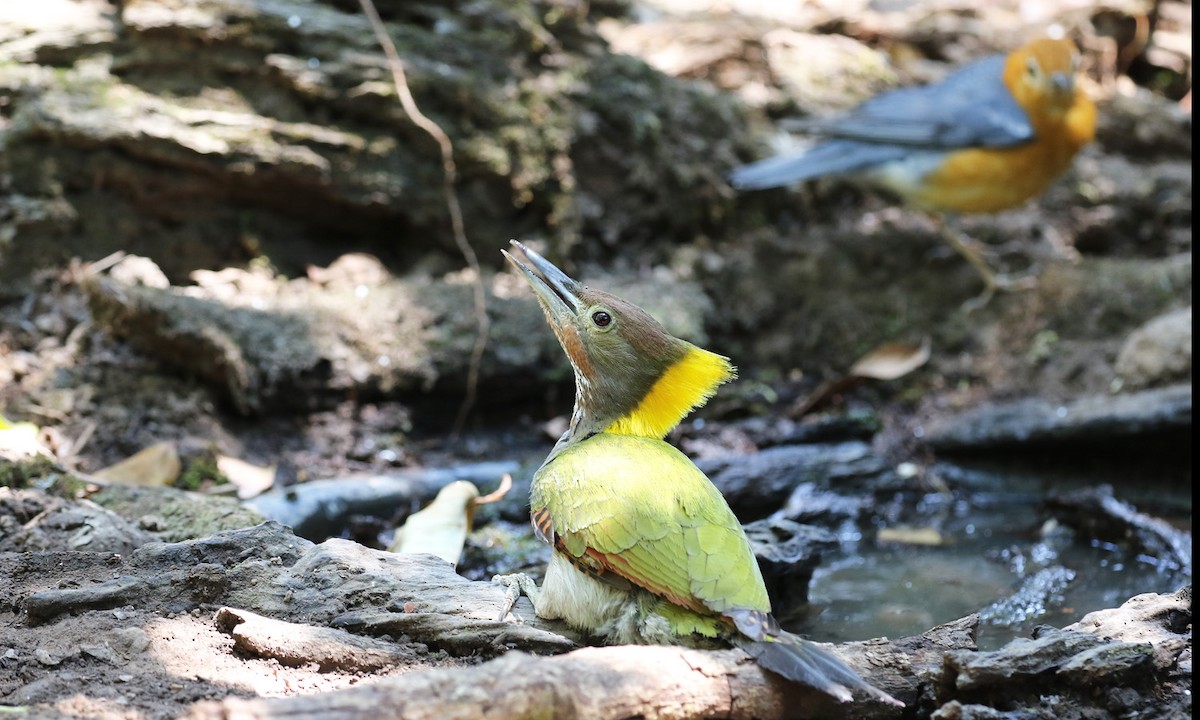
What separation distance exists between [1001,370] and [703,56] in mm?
3466

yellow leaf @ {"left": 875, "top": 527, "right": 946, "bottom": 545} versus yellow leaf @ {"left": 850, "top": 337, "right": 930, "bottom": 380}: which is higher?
yellow leaf @ {"left": 875, "top": 527, "right": 946, "bottom": 545}

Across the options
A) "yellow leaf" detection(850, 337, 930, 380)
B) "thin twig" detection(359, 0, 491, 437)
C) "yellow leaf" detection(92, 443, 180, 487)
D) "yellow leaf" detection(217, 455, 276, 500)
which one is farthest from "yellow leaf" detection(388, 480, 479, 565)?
"yellow leaf" detection(850, 337, 930, 380)

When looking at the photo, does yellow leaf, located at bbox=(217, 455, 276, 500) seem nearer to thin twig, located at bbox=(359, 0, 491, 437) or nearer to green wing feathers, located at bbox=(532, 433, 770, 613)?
thin twig, located at bbox=(359, 0, 491, 437)

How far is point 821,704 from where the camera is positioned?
2.66 m

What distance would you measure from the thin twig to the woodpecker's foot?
2.51m

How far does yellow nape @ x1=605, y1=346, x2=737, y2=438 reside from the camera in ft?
11.9

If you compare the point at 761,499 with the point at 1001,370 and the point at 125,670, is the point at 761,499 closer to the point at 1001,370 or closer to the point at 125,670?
the point at 1001,370

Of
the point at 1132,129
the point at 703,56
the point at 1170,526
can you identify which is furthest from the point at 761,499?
the point at 1132,129

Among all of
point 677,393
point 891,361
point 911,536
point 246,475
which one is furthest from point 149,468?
point 891,361

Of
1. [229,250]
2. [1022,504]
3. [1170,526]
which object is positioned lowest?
[1022,504]

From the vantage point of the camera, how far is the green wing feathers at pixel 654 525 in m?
2.83

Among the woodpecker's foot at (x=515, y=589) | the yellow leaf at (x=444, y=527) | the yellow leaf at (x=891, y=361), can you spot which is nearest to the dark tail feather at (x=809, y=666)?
the woodpecker's foot at (x=515, y=589)

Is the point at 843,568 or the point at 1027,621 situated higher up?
the point at 1027,621

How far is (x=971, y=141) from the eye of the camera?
7.22 meters
